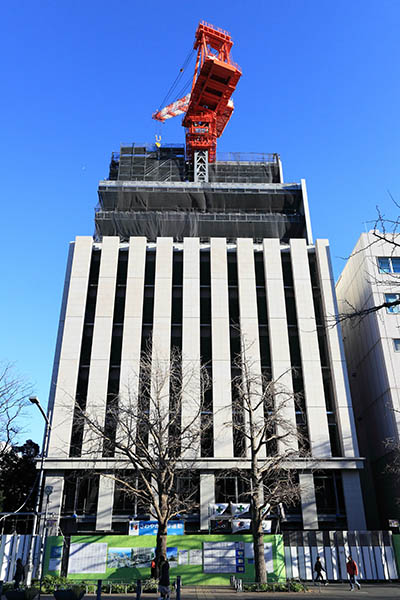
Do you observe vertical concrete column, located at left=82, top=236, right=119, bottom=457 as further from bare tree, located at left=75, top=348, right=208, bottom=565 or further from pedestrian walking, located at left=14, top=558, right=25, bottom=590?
pedestrian walking, located at left=14, top=558, right=25, bottom=590

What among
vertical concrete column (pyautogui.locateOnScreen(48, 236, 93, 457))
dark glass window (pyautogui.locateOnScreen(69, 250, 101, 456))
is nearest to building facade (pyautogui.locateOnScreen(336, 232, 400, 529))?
dark glass window (pyautogui.locateOnScreen(69, 250, 101, 456))

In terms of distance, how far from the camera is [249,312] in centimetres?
3675

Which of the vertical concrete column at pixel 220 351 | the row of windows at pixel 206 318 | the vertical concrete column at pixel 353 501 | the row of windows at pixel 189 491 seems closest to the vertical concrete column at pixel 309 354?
the row of windows at pixel 206 318

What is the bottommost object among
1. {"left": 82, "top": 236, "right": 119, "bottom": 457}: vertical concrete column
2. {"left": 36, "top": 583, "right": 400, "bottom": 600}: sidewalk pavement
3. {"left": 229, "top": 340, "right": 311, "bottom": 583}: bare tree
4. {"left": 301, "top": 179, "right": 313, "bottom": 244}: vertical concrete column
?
{"left": 36, "top": 583, "right": 400, "bottom": 600}: sidewalk pavement

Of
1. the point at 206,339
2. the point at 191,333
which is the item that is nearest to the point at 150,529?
the point at 191,333

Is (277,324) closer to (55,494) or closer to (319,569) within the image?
(319,569)

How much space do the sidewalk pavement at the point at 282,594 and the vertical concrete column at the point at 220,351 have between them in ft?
35.7

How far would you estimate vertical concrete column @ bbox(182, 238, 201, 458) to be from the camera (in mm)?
32188

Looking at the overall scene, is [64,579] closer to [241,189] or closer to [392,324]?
[392,324]

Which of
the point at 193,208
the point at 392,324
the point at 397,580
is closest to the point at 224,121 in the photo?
the point at 193,208

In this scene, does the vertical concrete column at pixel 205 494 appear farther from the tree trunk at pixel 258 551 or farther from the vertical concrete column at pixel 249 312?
the tree trunk at pixel 258 551

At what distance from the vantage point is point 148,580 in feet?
69.0

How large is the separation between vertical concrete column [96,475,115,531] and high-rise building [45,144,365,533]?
0.21 feet

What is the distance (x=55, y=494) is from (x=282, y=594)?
17146 mm
